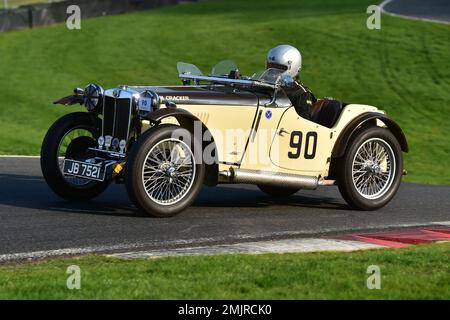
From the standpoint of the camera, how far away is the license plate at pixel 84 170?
31.1 ft

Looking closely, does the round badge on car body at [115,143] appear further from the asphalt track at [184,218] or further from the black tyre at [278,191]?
the black tyre at [278,191]

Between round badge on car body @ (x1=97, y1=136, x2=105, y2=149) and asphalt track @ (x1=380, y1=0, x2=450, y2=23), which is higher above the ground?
asphalt track @ (x1=380, y1=0, x2=450, y2=23)

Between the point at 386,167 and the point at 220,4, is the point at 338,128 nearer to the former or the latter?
the point at 386,167

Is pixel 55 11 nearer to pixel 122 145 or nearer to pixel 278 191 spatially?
pixel 278 191

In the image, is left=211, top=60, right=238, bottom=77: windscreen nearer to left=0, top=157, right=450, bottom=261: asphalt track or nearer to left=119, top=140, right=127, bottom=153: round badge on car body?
left=0, top=157, right=450, bottom=261: asphalt track

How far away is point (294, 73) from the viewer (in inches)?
424

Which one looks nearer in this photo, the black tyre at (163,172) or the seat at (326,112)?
the black tyre at (163,172)

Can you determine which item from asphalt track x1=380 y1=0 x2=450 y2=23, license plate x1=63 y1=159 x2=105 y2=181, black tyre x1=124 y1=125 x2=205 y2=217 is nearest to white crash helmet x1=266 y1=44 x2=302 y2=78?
black tyre x1=124 y1=125 x2=205 y2=217

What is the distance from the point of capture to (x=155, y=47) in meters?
28.5

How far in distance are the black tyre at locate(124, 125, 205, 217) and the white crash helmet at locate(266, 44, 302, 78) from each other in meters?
1.66

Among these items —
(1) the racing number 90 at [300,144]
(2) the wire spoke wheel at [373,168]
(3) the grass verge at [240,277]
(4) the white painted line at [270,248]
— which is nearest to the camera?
(3) the grass verge at [240,277]

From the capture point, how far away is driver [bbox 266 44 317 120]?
34.3 feet

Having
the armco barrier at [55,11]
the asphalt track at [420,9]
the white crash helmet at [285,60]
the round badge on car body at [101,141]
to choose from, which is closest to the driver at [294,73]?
the white crash helmet at [285,60]

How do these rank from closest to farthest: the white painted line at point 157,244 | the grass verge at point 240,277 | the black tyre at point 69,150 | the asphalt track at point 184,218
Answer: the grass verge at point 240,277
the white painted line at point 157,244
the asphalt track at point 184,218
the black tyre at point 69,150
